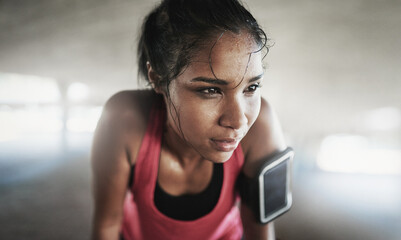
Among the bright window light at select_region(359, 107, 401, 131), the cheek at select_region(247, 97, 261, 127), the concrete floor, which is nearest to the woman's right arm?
the cheek at select_region(247, 97, 261, 127)

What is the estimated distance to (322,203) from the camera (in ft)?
4.18

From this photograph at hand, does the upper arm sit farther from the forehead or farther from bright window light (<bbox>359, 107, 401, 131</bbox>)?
bright window light (<bbox>359, 107, 401, 131</bbox>)

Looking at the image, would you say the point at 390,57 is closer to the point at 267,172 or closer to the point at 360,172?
the point at 267,172

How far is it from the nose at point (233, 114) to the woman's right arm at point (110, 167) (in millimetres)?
229

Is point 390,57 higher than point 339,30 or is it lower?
lower

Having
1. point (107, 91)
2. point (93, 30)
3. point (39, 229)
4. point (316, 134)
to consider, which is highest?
point (93, 30)

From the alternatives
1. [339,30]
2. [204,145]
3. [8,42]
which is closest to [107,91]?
[8,42]

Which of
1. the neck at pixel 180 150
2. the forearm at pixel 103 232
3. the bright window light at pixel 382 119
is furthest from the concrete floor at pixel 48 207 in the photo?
the bright window light at pixel 382 119

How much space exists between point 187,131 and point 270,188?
228 millimetres

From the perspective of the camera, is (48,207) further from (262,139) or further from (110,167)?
(262,139)

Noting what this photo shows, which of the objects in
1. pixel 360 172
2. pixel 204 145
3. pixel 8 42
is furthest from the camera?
pixel 360 172

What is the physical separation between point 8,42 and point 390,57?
129 centimetres

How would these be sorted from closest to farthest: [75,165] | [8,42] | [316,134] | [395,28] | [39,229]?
1. [395,28]
2. [8,42]
3. [39,229]
4. [316,134]
5. [75,165]

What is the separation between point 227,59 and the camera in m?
0.28
